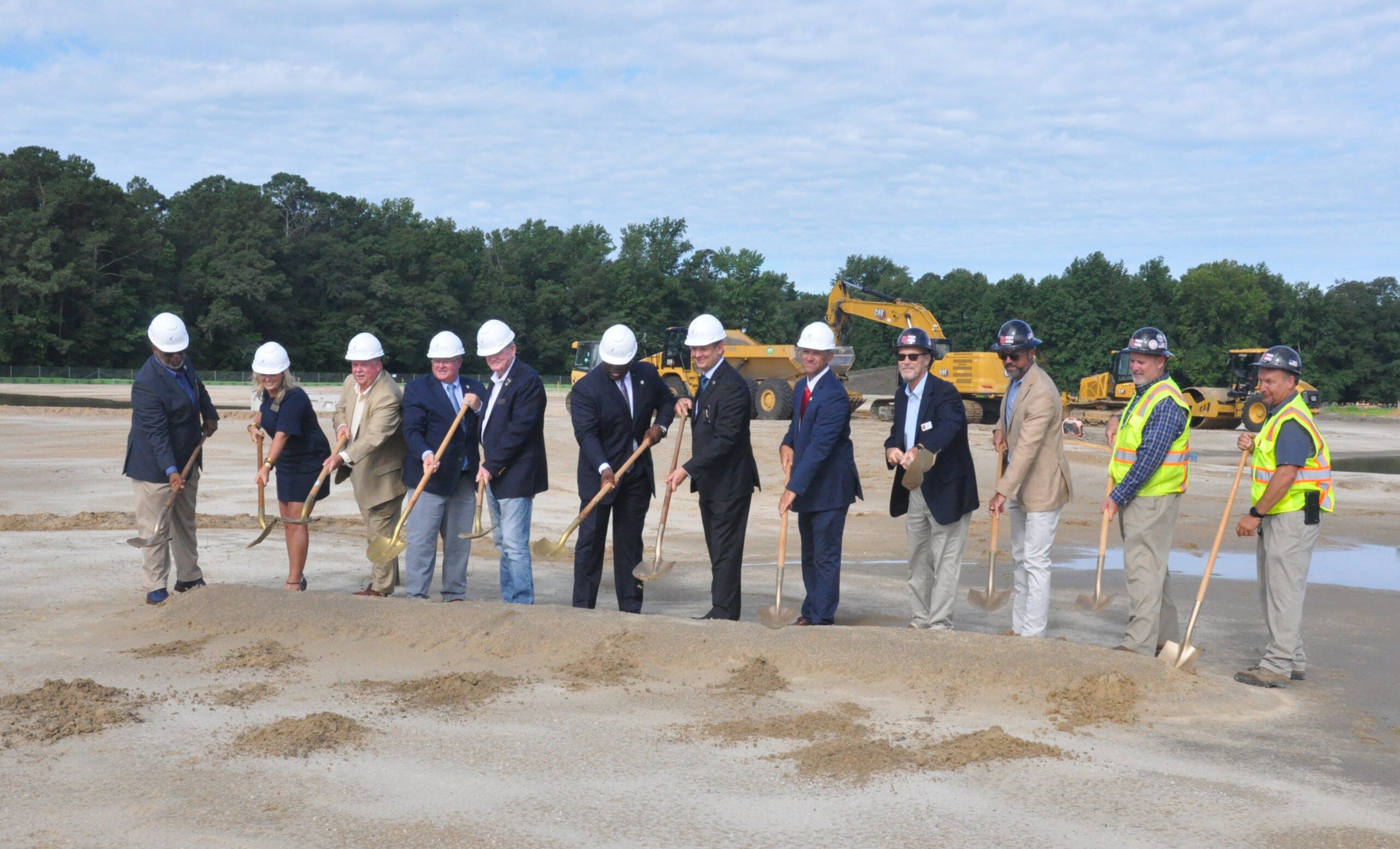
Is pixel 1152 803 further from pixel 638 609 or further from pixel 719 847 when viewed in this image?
pixel 638 609

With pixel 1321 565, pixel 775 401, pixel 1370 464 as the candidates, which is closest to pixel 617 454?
pixel 1321 565

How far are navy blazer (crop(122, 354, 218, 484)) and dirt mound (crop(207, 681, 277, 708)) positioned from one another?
7.35 ft

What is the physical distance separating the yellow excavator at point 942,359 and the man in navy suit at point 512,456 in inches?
956

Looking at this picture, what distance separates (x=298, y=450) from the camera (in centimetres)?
842

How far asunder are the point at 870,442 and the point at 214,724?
67.8 ft

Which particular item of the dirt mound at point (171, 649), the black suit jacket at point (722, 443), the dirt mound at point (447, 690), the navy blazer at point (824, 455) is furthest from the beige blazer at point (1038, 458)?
the dirt mound at point (171, 649)

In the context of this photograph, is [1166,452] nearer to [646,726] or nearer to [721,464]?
[721,464]

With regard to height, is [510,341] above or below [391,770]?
above

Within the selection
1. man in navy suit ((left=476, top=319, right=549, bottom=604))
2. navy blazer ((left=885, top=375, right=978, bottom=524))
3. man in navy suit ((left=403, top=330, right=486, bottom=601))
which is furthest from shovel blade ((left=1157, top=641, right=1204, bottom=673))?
man in navy suit ((left=403, top=330, right=486, bottom=601))

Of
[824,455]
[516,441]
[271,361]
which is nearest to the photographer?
[824,455]

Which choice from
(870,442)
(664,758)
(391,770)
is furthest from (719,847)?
(870,442)

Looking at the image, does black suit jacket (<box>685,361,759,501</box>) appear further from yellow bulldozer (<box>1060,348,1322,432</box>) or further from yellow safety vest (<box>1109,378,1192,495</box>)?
yellow bulldozer (<box>1060,348,1322,432</box>)

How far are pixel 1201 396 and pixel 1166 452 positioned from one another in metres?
31.4

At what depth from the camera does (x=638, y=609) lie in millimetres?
8117
